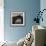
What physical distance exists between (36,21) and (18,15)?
765 millimetres

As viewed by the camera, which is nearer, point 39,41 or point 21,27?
point 39,41

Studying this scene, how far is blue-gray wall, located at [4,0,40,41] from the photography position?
215 inches

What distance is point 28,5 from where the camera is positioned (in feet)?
18.1

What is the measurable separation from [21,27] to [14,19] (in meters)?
0.43

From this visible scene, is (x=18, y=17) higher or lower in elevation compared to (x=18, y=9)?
lower

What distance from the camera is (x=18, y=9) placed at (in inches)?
216

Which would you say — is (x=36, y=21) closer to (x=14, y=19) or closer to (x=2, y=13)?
(x=14, y=19)

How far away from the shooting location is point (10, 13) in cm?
547

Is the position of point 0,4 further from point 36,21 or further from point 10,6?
point 36,21

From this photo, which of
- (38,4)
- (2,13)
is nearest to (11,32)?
(2,13)

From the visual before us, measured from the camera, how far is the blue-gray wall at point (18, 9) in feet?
17.9

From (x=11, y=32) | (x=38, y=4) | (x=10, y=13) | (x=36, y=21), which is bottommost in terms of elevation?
(x=11, y=32)

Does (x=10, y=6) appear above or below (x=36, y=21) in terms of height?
above

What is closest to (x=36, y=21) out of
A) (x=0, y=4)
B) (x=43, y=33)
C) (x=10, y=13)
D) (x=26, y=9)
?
(x=26, y=9)
